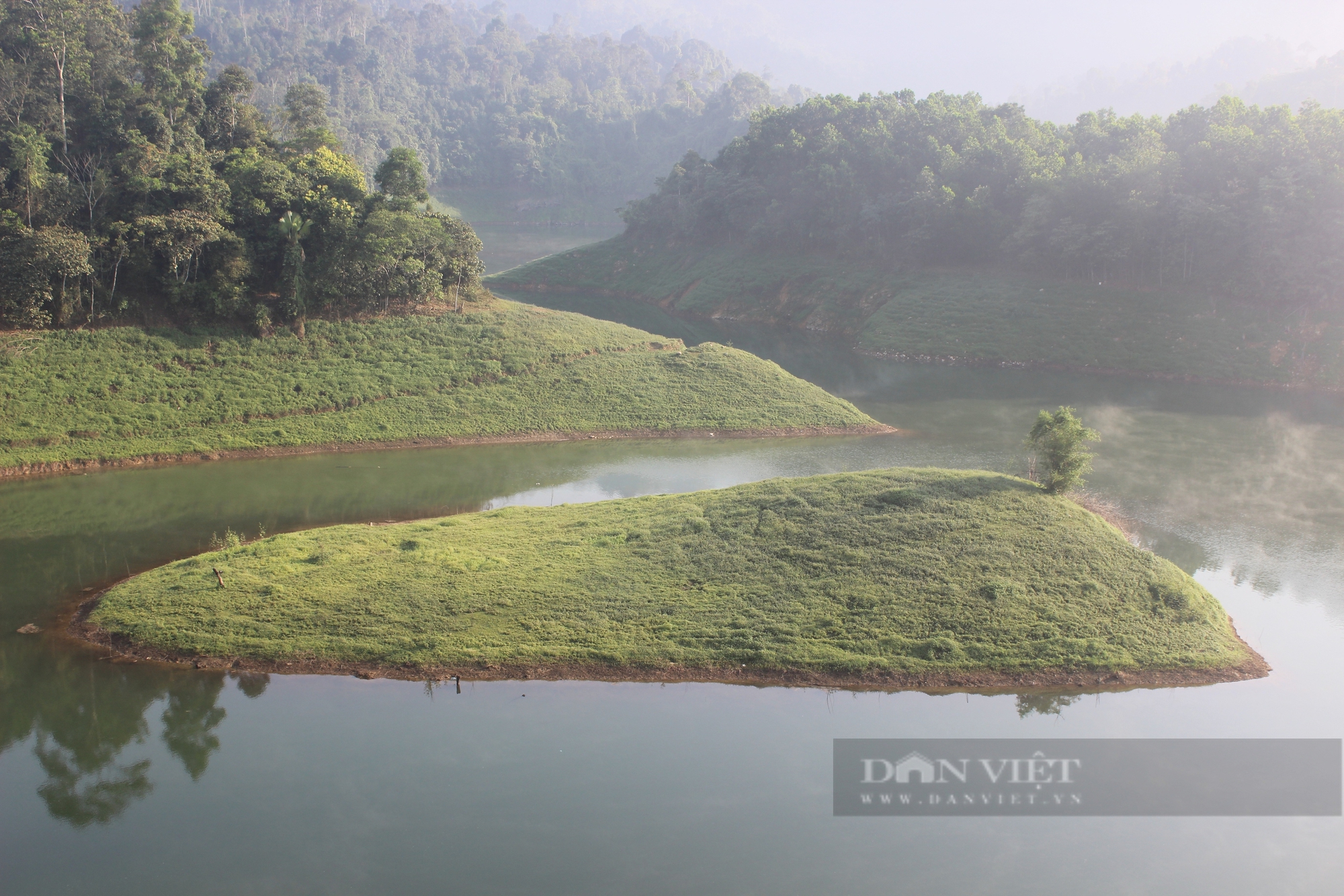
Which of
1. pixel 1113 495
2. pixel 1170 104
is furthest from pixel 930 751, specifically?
pixel 1170 104

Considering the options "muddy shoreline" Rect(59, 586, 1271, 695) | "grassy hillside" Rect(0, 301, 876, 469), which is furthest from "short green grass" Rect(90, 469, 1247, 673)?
"grassy hillside" Rect(0, 301, 876, 469)

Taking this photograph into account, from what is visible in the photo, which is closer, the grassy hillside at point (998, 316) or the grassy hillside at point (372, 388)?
the grassy hillside at point (372, 388)

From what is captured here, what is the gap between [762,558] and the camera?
2309 cm

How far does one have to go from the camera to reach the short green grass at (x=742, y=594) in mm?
20188

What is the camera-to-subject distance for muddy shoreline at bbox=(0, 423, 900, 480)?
3136cm

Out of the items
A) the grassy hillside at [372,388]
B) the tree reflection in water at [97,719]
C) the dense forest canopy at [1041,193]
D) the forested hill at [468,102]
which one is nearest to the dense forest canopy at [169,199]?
the grassy hillside at [372,388]

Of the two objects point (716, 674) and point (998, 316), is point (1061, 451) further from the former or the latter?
point (998, 316)

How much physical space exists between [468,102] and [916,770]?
17125cm

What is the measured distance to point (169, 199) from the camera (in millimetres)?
37844

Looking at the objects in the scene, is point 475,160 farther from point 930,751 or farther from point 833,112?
point 930,751

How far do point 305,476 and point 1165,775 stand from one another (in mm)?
27809

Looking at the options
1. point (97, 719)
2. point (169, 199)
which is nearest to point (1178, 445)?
point (97, 719)

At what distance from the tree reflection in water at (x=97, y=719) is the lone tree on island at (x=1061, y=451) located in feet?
68.5

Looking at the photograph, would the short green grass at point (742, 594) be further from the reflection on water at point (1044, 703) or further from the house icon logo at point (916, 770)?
the house icon logo at point (916, 770)
